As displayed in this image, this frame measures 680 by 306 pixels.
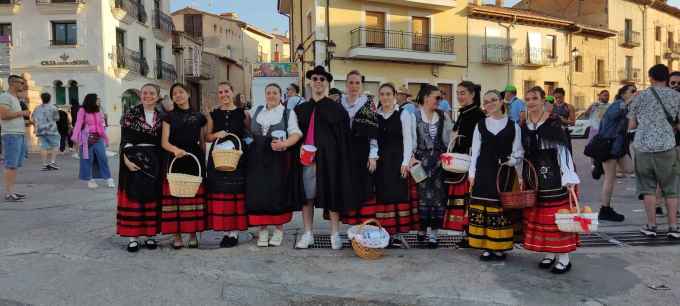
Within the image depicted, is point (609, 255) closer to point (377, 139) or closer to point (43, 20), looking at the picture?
point (377, 139)

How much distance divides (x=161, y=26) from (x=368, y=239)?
32115mm

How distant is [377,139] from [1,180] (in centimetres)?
923

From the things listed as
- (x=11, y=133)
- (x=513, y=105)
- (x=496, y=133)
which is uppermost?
(x=513, y=105)

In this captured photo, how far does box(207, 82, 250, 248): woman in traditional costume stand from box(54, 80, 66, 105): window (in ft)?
A: 82.9

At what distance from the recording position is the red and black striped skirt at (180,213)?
5.22 meters

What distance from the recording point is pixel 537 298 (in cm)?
405

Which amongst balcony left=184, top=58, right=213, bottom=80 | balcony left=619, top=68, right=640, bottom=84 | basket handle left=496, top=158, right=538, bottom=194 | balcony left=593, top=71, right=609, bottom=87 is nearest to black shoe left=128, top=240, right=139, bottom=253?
basket handle left=496, top=158, right=538, bottom=194

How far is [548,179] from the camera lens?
4590 millimetres

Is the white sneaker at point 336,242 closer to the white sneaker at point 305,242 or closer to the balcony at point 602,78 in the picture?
the white sneaker at point 305,242

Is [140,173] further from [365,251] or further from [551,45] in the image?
[551,45]

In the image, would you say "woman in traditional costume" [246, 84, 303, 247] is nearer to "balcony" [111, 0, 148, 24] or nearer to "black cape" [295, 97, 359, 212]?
"black cape" [295, 97, 359, 212]

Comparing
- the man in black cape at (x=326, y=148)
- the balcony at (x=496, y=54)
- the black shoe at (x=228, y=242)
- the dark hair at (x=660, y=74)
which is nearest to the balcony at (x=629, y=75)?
the balcony at (x=496, y=54)

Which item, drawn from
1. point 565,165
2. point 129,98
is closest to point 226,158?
point 565,165

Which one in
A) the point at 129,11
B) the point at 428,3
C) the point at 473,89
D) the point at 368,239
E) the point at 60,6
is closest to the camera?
the point at 368,239
